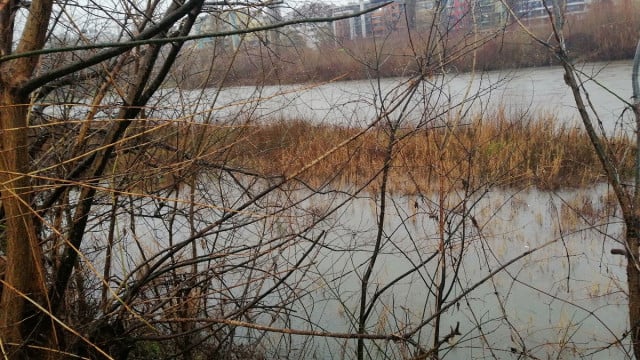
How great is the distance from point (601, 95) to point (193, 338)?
759 centimetres

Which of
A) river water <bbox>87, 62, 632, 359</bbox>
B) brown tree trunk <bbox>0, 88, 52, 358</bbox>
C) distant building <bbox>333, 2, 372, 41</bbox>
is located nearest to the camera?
brown tree trunk <bbox>0, 88, 52, 358</bbox>

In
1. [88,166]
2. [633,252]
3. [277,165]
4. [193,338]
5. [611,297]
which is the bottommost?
[611,297]

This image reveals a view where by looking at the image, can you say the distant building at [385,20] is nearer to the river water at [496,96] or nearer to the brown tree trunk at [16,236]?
the river water at [496,96]

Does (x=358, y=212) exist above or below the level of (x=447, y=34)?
below

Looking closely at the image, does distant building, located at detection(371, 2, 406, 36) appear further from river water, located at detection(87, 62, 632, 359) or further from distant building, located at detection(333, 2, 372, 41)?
river water, located at detection(87, 62, 632, 359)

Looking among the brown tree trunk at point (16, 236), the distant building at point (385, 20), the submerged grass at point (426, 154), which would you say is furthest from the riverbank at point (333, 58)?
the brown tree trunk at point (16, 236)

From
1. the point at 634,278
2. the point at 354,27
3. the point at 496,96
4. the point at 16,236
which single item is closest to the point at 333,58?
the point at 354,27

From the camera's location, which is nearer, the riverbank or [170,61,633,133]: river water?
the riverbank

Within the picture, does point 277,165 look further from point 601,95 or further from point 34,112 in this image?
point 601,95

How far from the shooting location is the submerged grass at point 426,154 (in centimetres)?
322

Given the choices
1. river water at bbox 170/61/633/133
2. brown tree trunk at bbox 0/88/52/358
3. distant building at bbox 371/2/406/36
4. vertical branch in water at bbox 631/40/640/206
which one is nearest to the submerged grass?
river water at bbox 170/61/633/133

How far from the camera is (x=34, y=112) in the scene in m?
2.35

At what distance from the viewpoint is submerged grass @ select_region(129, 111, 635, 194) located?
10.6 ft

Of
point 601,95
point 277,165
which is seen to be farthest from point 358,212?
point 601,95
